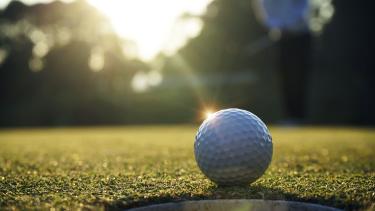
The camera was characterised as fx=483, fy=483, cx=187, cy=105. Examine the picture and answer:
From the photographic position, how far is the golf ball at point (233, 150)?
3.14m

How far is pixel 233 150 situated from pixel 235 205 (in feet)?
2.04

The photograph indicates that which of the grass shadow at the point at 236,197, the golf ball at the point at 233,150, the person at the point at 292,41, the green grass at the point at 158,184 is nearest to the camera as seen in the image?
the grass shadow at the point at 236,197

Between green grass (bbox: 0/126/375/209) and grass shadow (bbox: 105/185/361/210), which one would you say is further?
green grass (bbox: 0/126/375/209)

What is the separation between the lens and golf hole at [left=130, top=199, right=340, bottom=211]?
2551mm

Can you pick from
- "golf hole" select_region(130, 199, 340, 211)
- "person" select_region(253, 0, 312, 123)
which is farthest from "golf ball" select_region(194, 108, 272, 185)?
"person" select_region(253, 0, 312, 123)

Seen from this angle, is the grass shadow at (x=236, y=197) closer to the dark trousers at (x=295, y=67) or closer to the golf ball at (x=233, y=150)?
the golf ball at (x=233, y=150)

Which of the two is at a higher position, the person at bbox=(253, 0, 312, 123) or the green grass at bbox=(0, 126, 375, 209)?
the person at bbox=(253, 0, 312, 123)

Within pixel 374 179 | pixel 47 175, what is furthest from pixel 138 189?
pixel 374 179

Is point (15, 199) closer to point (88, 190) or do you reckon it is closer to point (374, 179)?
point (88, 190)

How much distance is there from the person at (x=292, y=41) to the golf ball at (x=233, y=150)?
13.8 meters

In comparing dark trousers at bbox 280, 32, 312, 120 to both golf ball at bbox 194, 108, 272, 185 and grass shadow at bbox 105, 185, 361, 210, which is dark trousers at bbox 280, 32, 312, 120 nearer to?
golf ball at bbox 194, 108, 272, 185

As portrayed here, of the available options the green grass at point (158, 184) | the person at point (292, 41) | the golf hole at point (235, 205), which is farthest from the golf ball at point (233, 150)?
the person at point (292, 41)

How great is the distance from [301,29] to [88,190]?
14.8 m

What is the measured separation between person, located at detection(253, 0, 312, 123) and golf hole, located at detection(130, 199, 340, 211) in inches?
572
